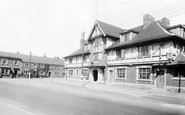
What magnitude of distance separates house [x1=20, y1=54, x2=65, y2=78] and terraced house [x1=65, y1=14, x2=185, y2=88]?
36850mm

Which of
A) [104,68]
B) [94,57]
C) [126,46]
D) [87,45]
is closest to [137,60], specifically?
[126,46]

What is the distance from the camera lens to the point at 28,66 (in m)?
62.9

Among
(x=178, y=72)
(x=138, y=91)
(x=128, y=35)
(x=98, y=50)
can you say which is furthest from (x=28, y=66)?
(x=178, y=72)

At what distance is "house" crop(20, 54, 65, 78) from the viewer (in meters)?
62.4

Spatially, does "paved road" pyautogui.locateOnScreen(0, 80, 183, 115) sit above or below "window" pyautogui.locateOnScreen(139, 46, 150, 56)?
below

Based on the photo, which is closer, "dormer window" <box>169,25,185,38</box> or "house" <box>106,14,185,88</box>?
"house" <box>106,14,185,88</box>

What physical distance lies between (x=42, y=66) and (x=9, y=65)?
44.3 ft

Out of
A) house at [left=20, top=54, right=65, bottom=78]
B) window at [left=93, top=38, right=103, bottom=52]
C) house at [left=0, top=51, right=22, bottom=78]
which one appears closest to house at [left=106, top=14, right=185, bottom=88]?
window at [left=93, top=38, right=103, bottom=52]

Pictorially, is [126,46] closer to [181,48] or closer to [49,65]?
[181,48]

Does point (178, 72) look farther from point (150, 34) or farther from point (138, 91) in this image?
point (150, 34)

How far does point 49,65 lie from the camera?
68375mm

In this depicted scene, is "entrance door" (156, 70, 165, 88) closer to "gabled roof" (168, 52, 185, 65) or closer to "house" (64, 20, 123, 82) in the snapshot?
"gabled roof" (168, 52, 185, 65)

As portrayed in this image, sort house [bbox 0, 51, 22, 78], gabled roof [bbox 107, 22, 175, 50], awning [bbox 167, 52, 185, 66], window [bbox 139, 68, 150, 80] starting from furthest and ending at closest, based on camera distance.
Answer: house [bbox 0, 51, 22, 78] < window [bbox 139, 68, 150, 80] < gabled roof [bbox 107, 22, 175, 50] < awning [bbox 167, 52, 185, 66]

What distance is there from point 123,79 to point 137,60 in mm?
4294
